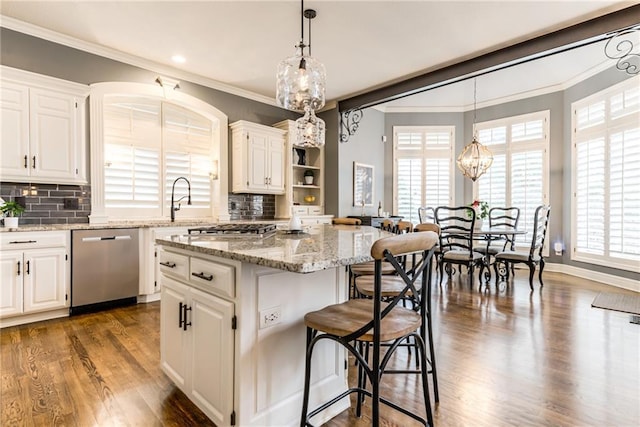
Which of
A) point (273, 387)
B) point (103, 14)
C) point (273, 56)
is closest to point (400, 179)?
point (273, 56)

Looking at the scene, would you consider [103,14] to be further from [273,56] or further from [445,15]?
[445,15]

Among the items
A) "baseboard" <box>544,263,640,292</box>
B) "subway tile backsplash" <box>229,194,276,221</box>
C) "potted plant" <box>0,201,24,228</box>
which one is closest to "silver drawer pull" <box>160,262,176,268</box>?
"potted plant" <box>0,201,24,228</box>

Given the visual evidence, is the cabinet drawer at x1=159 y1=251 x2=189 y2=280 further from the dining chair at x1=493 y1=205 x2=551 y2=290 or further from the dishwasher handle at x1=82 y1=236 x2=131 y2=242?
the dining chair at x1=493 y1=205 x2=551 y2=290

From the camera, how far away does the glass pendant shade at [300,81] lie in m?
2.52

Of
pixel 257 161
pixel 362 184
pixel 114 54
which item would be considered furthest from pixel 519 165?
pixel 114 54

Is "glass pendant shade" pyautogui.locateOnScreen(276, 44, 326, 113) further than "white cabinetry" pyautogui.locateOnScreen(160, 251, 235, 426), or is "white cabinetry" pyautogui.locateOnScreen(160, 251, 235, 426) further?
"glass pendant shade" pyautogui.locateOnScreen(276, 44, 326, 113)

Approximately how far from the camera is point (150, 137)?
4.32 m

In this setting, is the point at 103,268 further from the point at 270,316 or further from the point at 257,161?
the point at 270,316

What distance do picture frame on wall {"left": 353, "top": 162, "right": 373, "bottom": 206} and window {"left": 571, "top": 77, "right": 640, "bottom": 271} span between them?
3.35 m

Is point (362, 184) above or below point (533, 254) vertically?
above

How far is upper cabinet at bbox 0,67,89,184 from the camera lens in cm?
313

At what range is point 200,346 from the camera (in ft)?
5.32

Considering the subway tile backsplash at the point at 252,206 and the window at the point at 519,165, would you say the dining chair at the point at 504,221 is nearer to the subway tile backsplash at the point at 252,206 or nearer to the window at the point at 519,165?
the window at the point at 519,165

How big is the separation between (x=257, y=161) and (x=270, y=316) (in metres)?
3.80
